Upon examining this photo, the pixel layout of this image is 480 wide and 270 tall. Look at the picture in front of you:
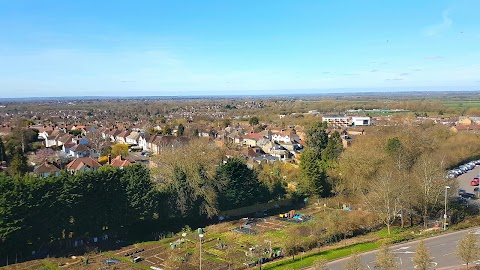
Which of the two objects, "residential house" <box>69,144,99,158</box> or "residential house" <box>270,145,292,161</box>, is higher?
"residential house" <box>69,144,99,158</box>

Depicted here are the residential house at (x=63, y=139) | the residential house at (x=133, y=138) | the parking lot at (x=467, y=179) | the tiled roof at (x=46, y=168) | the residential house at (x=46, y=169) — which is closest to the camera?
the parking lot at (x=467, y=179)

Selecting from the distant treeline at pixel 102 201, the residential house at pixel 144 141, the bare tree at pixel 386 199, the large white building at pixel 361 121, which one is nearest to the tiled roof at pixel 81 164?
the distant treeline at pixel 102 201

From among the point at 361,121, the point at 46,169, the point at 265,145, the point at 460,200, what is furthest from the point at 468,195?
the point at 361,121

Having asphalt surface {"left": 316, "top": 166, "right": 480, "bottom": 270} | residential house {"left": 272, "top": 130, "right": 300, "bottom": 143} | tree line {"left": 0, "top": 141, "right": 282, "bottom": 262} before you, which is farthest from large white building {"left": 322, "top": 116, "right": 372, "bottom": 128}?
asphalt surface {"left": 316, "top": 166, "right": 480, "bottom": 270}

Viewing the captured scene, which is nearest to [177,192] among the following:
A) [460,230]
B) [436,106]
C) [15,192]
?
[15,192]

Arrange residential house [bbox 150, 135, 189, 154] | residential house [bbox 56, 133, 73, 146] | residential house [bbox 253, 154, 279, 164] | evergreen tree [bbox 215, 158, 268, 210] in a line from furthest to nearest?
residential house [bbox 56, 133, 73, 146]
residential house [bbox 150, 135, 189, 154]
residential house [bbox 253, 154, 279, 164]
evergreen tree [bbox 215, 158, 268, 210]

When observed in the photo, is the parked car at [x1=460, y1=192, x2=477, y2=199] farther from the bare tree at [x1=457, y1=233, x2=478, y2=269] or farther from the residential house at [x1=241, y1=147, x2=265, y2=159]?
the residential house at [x1=241, y1=147, x2=265, y2=159]

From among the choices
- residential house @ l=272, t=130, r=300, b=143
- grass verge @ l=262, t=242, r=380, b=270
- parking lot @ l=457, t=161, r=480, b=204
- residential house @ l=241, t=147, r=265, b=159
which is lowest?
parking lot @ l=457, t=161, r=480, b=204

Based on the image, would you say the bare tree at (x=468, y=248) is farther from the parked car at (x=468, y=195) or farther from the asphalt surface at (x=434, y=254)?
the parked car at (x=468, y=195)

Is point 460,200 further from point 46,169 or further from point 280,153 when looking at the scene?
point 46,169
